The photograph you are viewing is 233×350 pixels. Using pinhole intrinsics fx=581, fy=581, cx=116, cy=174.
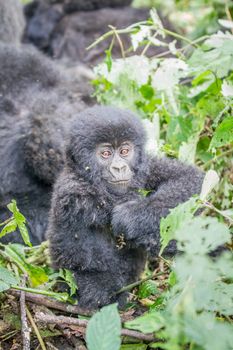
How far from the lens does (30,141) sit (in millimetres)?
3639

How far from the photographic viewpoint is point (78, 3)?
6.91 meters

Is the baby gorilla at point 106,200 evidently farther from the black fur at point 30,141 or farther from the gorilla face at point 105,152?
the black fur at point 30,141

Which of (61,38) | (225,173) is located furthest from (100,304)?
(61,38)

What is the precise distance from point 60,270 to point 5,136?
1417 millimetres

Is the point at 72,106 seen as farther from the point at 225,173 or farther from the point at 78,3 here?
the point at 78,3

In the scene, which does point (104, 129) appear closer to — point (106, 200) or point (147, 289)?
point (106, 200)

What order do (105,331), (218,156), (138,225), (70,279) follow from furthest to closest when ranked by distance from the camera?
1. (218,156)
2. (70,279)
3. (138,225)
4. (105,331)

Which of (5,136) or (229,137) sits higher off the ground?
(229,137)

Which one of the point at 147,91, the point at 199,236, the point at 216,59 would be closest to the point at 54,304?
the point at 199,236

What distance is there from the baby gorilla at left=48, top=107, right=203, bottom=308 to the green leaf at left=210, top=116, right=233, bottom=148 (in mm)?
211

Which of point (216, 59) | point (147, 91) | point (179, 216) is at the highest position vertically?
point (216, 59)

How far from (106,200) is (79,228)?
179 mm

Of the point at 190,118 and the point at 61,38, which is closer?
the point at 190,118

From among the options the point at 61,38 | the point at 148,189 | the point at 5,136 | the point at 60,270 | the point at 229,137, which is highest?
the point at 229,137
